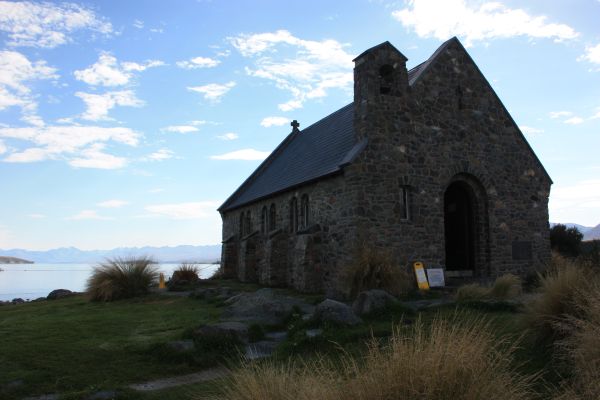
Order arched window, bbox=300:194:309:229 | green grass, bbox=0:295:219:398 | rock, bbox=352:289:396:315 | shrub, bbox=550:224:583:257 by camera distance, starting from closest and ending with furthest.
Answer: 1. green grass, bbox=0:295:219:398
2. rock, bbox=352:289:396:315
3. arched window, bbox=300:194:309:229
4. shrub, bbox=550:224:583:257

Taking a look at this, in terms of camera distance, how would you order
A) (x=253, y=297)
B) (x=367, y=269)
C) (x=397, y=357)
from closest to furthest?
(x=397, y=357), (x=253, y=297), (x=367, y=269)

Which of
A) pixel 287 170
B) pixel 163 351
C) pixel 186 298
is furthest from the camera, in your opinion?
pixel 287 170

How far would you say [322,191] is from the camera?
1808 cm

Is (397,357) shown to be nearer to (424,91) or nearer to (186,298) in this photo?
(186,298)

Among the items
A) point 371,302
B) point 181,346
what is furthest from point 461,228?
point 181,346

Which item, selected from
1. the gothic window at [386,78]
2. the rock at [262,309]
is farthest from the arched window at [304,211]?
the rock at [262,309]

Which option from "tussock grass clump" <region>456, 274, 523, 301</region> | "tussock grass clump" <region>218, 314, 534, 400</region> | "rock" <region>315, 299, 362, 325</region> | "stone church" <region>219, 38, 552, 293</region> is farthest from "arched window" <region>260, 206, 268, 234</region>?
"tussock grass clump" <region>218, 314, 534, 400</region>

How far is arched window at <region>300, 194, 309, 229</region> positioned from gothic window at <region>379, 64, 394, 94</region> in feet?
17.4

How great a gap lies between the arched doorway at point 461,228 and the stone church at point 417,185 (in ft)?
0.14

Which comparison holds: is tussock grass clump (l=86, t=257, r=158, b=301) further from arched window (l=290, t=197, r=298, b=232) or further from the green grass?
arched window (l=290, t=197, r=298, b=232)

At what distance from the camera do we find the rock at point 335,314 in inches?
380

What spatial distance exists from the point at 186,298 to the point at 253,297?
18.3ft

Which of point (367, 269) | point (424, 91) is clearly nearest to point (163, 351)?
point (367, 269)

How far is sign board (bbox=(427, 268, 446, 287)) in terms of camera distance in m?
16.7
